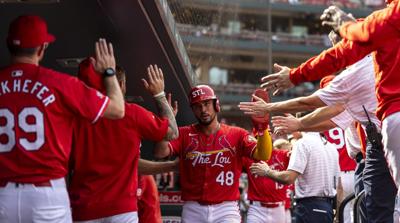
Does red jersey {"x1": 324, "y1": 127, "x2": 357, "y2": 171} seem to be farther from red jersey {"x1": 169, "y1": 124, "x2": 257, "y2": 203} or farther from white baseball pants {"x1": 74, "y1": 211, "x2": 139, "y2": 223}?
white baseball pants {"x1": 74, "y1": 211, "x2": 139, "y2": 223}

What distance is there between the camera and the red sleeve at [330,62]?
5.73 m

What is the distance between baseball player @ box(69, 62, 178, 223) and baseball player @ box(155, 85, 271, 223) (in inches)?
74.4

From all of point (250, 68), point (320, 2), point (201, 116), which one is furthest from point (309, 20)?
point (201, 116)

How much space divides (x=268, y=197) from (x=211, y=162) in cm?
404

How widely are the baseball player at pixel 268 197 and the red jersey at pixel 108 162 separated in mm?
5977

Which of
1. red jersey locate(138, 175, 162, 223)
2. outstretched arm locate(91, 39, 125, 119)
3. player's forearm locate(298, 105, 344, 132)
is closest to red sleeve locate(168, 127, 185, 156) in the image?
red jersey locate(138, 175, 162, 223)

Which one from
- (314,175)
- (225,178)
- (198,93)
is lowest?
(225,178)

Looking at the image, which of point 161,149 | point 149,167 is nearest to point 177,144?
point 149,167

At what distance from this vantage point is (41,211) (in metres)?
5.16

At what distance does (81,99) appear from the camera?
207 inches

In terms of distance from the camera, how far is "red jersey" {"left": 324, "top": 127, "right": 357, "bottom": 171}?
1144cm

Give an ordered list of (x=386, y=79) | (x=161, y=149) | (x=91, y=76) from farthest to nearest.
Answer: (x=161, y=149)
(x=91, y=76)
(x=386, y=79)

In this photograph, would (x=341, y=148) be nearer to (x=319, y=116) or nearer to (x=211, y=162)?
(x=211, y=162)

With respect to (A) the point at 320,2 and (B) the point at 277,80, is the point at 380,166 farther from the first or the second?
(A) the point at 320,2
